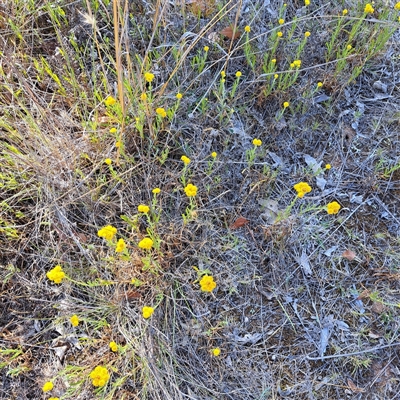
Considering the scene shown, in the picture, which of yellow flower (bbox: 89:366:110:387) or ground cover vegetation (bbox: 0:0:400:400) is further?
ground cover vegetation (bbox: 0:0:400:400)

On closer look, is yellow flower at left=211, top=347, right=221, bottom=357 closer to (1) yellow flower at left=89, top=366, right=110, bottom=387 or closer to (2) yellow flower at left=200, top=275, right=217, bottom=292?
(2) yellow flower at left=200, top=275, right=217, bottom=292

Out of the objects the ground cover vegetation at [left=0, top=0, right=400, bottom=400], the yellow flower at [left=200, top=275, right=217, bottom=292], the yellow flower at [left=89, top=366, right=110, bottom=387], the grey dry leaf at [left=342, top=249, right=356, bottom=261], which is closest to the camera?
the yellow flower at [left=89, top=366, right=110, bottom=387]

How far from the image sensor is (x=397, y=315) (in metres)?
2.06

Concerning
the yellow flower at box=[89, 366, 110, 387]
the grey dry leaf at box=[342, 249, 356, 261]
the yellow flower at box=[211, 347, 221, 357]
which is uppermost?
the yellow flower at box=[89, 366, 110, 387]

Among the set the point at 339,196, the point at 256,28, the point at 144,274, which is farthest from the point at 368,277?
the point at 256,28

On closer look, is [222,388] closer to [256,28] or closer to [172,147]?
[172,147]

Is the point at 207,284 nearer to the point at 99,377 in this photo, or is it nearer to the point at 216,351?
the point at 216,351

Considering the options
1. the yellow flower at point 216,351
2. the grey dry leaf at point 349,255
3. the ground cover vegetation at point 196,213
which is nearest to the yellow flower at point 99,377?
the ground cover vegetation at point 196,213

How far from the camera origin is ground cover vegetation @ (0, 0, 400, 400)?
75.0 inches

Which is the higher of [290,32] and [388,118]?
[290,32]

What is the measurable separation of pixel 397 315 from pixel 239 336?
0.88 meters

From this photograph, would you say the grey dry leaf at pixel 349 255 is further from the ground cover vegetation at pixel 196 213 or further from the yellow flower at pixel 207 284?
the yellow flower at pixel 207 284

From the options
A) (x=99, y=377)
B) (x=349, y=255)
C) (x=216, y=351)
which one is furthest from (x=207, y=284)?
(x=349, y=255)

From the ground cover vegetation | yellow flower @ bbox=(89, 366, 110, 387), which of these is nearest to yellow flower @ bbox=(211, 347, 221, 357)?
the ground cover vegetation
